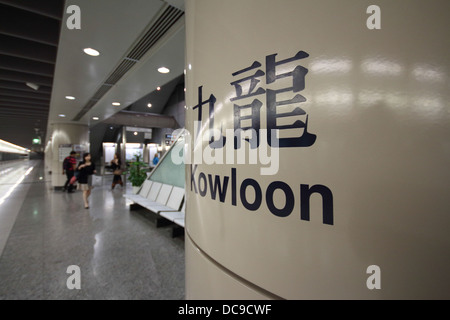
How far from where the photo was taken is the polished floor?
2453mm

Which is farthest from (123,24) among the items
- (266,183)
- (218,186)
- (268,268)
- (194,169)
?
(268,268)

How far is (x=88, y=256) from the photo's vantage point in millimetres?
3238

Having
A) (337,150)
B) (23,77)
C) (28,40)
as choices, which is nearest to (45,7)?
(28,40)

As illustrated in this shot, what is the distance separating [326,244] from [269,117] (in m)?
0.42

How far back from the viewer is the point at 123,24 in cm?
257

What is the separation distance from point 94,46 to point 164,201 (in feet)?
10.7

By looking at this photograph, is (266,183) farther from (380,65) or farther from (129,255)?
(129,255)

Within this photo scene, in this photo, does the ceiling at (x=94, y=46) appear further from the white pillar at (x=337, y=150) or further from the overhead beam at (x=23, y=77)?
the white pillar at (x=337, y=150)

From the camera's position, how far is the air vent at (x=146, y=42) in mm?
2462

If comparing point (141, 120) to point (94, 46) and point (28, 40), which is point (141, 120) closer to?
point (28, 40)

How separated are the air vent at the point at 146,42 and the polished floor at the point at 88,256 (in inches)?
119
